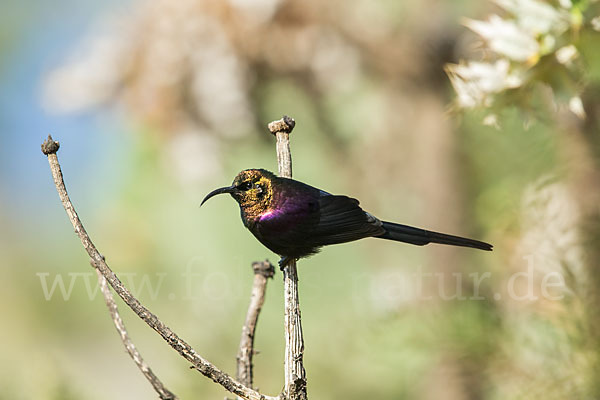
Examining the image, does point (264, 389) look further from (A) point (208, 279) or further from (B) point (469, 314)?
(B) point (469, 314)

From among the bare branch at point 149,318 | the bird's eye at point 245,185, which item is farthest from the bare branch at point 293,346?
the bird's eye at point 245,185

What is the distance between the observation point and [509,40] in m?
0.50

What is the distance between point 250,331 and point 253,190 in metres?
0.13

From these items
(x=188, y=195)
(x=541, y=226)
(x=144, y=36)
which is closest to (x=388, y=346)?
(x=541, y=226)

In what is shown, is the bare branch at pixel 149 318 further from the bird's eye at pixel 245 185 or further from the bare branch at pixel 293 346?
the bird's eye at pixel 245 185

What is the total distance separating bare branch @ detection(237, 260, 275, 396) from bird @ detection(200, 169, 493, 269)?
38 mm

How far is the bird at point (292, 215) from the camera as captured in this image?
0.57m

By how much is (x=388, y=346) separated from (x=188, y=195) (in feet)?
2.66

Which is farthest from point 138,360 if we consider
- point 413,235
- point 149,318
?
point 413,235

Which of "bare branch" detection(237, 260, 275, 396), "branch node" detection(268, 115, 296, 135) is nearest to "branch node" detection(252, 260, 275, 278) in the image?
"bare branch" detection(237, 260, 275, 396)

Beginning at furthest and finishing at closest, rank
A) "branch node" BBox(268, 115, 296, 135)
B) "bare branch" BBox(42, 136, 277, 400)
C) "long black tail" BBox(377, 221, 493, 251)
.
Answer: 1. "long black tail" BBox(377, 221, 493, 251)
2. "branch node" BBox(268, 115, 296, 135)
3. "bare branch" BBox(42, 136, 277, 400)

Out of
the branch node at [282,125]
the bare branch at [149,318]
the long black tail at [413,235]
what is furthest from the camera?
the long black tail at [413,235]

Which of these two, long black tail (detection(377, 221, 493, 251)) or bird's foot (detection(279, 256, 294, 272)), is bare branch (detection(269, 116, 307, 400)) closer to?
bird's foot (detection(279, 256, 294, 272))

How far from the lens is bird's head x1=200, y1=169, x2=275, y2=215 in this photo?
1.87 ft
